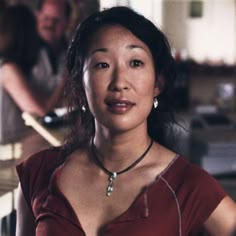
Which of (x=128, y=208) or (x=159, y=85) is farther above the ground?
(x=159, y=85)

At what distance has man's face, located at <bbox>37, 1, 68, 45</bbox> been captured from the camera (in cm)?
240

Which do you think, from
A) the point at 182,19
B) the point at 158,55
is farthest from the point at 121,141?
the point at 182,19

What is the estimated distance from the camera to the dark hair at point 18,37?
2029 mm

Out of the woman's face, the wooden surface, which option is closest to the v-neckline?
the woman's face

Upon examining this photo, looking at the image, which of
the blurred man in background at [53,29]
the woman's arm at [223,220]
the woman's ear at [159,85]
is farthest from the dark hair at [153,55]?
the blurred man in background at [53,29]

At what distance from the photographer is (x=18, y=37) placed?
2055 millimetres

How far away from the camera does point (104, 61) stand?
1.00 meters

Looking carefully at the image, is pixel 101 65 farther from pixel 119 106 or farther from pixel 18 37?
pixel 18 37

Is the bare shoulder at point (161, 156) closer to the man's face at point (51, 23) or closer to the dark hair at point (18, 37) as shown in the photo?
→ the dark hair at point (18, 37)

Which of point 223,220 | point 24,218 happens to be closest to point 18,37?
point 24,218

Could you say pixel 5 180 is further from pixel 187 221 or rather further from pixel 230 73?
pixel 230 73

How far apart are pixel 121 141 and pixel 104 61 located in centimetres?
16

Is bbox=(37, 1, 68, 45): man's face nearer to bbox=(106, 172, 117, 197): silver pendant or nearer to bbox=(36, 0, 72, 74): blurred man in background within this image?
bbox=(36, 0, 72, 74): blurred man in background

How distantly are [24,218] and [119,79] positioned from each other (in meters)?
0.36
